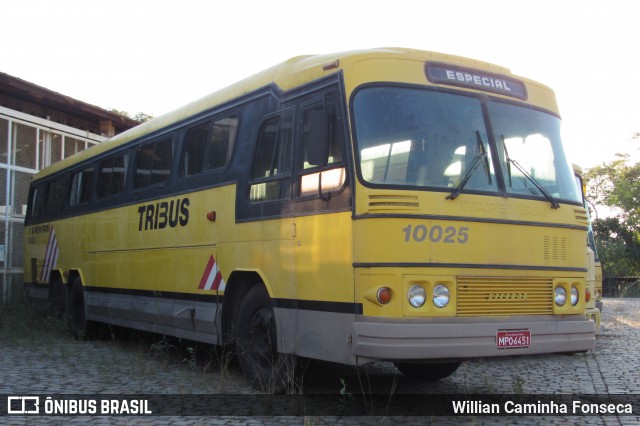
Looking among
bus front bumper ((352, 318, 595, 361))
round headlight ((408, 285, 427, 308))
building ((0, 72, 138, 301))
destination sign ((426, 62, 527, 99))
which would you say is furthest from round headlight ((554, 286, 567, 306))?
building ((0, 72, 138, 301))

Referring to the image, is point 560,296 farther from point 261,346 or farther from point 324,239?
point 261,346

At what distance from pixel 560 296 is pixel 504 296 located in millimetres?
786

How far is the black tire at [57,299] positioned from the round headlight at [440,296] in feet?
31.5

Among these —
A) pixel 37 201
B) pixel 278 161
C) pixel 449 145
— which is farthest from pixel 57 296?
pixel 449 145

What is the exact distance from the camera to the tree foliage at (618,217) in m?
47.6

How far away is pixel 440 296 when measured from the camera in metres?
6.46

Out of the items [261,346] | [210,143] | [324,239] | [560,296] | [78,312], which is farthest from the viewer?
[78,312]

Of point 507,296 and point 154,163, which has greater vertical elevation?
point 154,163

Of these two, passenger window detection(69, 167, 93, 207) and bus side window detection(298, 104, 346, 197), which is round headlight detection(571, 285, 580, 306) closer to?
bus side window detection(298, 104, 346, 197)

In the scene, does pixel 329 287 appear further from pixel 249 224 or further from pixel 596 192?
pixel 596 192

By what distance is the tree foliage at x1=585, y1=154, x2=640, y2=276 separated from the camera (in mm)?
47625

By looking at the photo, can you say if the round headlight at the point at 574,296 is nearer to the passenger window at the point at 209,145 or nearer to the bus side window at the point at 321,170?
the bus side window at the point at 321,170

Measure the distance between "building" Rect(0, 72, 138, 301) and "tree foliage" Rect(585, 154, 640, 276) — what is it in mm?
34898

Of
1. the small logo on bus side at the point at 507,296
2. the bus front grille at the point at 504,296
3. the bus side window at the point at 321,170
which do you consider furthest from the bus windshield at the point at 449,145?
the small logo on bus side at the point at 507,296
